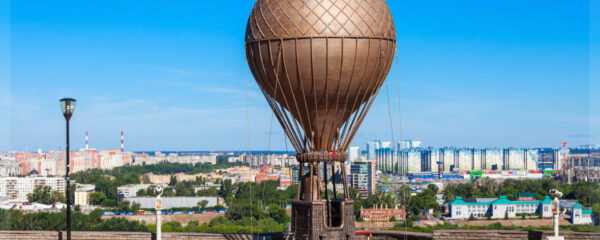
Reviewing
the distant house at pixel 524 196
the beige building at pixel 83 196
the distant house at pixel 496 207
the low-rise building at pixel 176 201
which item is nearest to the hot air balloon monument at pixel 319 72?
the distant house at pixel 496 207

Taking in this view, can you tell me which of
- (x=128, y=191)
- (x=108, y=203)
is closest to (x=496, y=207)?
(x=108, y=203)

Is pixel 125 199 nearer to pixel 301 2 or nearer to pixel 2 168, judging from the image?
pixel 2 168

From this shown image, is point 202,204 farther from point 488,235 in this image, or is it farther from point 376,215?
point 488,235

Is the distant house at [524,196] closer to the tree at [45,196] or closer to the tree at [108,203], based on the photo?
the tree at [108,203]

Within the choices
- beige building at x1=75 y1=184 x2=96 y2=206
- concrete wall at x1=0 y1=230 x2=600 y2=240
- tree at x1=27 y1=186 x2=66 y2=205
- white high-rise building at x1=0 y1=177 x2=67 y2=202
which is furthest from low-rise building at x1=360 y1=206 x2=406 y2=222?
concrete wall at x1=0 y1=230 x2=600 y2=240

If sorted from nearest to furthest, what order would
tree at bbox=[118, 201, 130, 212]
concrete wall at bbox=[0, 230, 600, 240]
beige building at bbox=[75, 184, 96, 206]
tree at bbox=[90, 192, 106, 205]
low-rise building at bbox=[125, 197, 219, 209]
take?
concrete wall at bbox=[0, 230, 600, 240] < tree at bbox=[118, 201, 130, 212] < low-rise building at bbox=[125, 197, 219, 209] < beige building at bbox=[75, 184, 96, 206] < tree at bbox=[90, 192, 106, 205]

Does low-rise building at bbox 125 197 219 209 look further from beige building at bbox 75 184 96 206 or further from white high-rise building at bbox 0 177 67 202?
white high-rise building at bbox 0 177 67 202

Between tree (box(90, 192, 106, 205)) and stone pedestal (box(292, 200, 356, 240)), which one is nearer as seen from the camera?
stone pedestal (box(292, 200, 356, 240))
